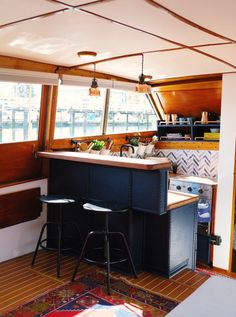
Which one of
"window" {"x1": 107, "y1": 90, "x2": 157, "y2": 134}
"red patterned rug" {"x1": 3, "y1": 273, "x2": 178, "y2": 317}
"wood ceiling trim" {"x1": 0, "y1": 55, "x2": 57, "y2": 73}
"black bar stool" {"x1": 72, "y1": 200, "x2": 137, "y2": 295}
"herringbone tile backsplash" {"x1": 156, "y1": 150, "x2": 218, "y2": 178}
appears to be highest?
"wood ceiling trim" {"x1": 0, "y1": 55, "x2": 57, "y2": 73}

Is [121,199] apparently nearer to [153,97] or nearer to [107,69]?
[107,69]

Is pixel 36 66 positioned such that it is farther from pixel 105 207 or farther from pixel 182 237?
pixel 182 237

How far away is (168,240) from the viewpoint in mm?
3676

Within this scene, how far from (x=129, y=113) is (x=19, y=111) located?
2176mm

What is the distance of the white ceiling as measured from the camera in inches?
79.6

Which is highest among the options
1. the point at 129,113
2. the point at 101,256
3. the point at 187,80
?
the point at 187,80

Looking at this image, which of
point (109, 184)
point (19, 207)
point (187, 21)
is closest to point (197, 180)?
point (109, 184)

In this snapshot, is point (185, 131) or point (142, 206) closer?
point (142, 206)

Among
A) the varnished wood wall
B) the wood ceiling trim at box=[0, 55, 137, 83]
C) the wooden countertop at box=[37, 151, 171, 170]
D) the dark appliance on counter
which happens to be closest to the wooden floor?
the dark appliance on counter

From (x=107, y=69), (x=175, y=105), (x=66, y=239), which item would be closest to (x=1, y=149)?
(x=66, y=239)

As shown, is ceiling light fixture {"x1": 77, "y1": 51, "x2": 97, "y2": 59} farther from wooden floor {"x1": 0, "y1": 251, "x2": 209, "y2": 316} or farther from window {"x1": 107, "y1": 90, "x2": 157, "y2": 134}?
wooden floor {"x1": 0, "y1": 251, "x2": 209, "y2": 316}

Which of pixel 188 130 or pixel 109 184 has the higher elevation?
pixel 188 130

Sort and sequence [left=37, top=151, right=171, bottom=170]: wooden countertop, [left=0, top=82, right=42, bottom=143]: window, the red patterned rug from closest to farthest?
the red patterned rug → [left=37, top=151, right=171, bottom=170]: wooden countertop → [left=0, top=82, right=42, bottom=143]: window

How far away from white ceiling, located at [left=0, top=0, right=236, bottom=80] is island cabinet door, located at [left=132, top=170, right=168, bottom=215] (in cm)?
113
